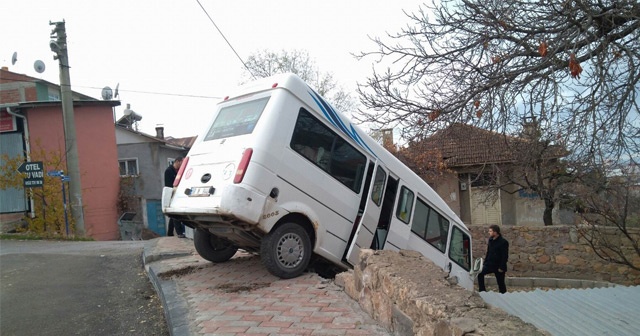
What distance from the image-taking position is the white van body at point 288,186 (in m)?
5.99

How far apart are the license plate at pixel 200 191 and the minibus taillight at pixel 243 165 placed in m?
0.41

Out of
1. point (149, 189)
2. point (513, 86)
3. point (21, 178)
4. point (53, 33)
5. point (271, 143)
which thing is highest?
point (53, 33)

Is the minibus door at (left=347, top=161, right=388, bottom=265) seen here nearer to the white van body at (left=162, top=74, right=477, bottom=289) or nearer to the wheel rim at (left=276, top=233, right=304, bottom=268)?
the white van body at (left=162, top=74, right=477, bottom=289)

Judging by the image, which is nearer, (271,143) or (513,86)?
(271,143)

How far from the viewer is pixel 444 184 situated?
2442cm

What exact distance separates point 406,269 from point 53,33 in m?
16.2

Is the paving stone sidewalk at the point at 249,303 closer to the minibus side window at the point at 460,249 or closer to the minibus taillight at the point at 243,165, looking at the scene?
the minibus taillight at the point at 243,165

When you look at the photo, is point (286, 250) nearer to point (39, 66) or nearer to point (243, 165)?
point (243, 165)

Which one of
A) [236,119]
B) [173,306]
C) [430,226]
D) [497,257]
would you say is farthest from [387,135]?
[173,306]

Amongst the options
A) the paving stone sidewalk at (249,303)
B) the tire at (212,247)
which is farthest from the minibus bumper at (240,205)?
the tire at (212,247)

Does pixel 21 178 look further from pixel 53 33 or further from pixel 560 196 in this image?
pixel 560 196

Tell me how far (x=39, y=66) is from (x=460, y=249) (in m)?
23.5

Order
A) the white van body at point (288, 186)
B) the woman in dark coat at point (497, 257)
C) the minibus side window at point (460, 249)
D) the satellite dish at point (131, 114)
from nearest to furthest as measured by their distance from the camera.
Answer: the white van body at point (288, 186) → the minibus side window at point (460, 249) → the woman in dark coat at point (497, 257) → the satellite dish at point (131, 114)

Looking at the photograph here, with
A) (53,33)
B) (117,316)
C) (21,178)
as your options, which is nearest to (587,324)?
(117,316)
